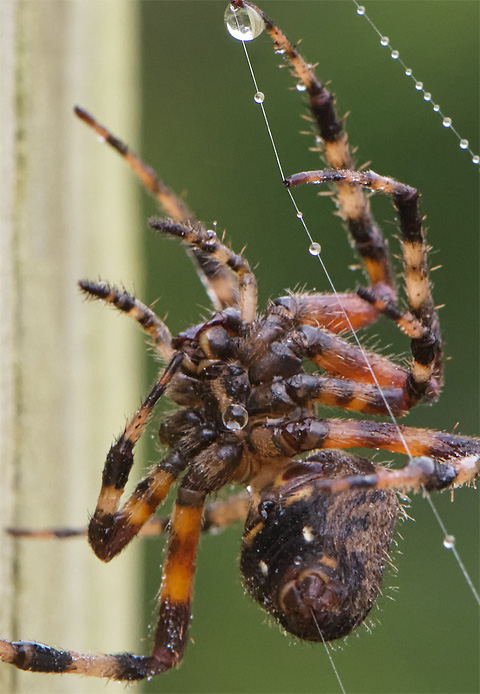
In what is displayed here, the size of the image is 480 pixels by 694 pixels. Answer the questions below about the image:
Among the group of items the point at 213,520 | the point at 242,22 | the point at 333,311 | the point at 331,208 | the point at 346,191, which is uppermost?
the point at 242,22

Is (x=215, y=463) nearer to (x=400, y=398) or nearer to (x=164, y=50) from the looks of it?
(x=400, y=398)

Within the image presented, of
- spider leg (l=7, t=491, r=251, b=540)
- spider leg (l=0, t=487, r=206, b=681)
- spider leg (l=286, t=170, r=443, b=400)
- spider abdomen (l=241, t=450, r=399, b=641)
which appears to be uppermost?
spider leg (l=286, t=170, r=443, b=400)

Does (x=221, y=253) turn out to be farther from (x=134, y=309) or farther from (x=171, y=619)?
(x=171, y=619)

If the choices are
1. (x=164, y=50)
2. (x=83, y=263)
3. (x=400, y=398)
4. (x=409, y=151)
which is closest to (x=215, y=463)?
(x=400, y=398)

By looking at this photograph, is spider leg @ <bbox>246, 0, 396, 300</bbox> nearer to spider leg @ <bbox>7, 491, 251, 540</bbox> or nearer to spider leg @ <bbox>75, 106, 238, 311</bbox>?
spider leg @ <bbox>75, 106, 238, 311</bbox>

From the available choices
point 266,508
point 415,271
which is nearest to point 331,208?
point 415,271

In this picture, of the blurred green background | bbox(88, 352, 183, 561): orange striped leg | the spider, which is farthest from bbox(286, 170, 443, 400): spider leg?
the blurred green background

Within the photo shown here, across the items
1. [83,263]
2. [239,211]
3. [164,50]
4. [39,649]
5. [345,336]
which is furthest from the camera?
[164,50]
